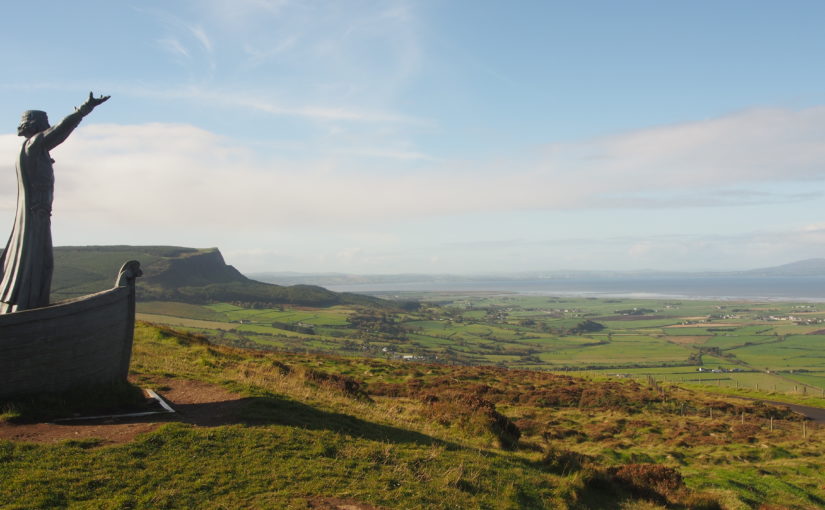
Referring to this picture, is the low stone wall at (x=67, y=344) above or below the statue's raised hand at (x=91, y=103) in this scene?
below

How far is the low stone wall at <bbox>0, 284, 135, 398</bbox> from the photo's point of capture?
11852mm

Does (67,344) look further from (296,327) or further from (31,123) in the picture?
(296,327)

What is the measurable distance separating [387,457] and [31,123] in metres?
13.7

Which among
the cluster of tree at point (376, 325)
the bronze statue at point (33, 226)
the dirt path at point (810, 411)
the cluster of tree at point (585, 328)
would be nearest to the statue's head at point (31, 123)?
the bronze statue at point (33, 226)

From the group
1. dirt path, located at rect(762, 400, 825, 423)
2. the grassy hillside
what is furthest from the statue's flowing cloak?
dirt path, located at rect(762, 400, 825, 423)

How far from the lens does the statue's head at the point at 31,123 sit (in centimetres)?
1426

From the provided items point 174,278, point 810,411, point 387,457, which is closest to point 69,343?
point 387,457

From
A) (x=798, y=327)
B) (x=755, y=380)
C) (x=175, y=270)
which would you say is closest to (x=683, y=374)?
(x=755, y=380)

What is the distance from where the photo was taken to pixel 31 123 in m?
14.3

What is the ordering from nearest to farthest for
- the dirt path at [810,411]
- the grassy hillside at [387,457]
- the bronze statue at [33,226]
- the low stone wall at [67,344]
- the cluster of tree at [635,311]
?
the grassy hillside at [387,457], the low stone wall at [67,344], the bronze statue at [33,226], the dirt path at [810,411], the cluster of tree at [635,311]

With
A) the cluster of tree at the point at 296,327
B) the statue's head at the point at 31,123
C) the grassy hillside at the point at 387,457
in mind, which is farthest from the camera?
the cluster of tree at the point at 296,327

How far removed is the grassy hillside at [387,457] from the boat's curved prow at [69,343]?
283cm

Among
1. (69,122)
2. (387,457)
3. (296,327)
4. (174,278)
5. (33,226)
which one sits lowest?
(296,327)

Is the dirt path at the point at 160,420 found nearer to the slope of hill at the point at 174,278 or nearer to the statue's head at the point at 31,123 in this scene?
the statue's head at the point at 31,123
